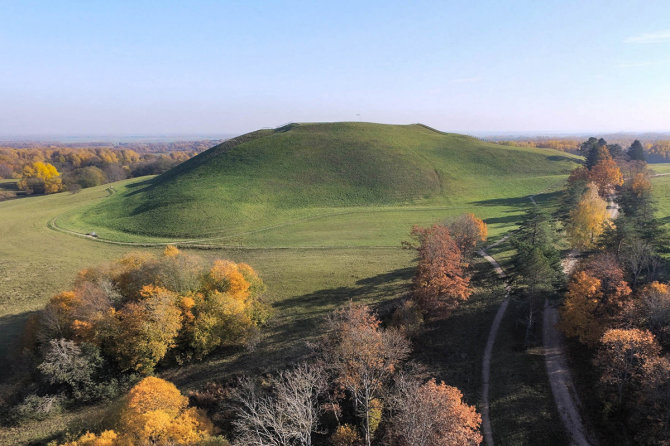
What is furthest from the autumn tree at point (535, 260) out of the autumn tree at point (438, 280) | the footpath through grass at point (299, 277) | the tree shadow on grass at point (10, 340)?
the tree shadow on grass at point (10, 340)

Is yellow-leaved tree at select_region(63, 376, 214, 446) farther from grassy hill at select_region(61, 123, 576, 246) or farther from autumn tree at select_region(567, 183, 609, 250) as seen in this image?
autumn tree at select_region(567, 183, 609, 250)

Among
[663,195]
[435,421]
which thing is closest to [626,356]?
[435,421]

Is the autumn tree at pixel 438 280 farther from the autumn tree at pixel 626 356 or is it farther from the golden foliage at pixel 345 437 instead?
the golden foliage at pixel 345 437

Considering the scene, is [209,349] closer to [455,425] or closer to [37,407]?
[37,407]

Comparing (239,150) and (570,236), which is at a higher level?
(239,150)

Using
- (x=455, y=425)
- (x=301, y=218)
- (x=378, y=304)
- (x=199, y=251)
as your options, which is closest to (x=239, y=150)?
(x=301, y=218)

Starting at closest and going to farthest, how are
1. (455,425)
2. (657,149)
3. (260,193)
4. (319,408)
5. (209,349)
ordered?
(455,425)
(319,408)
(209,349)
(260,193)
(657,149)
